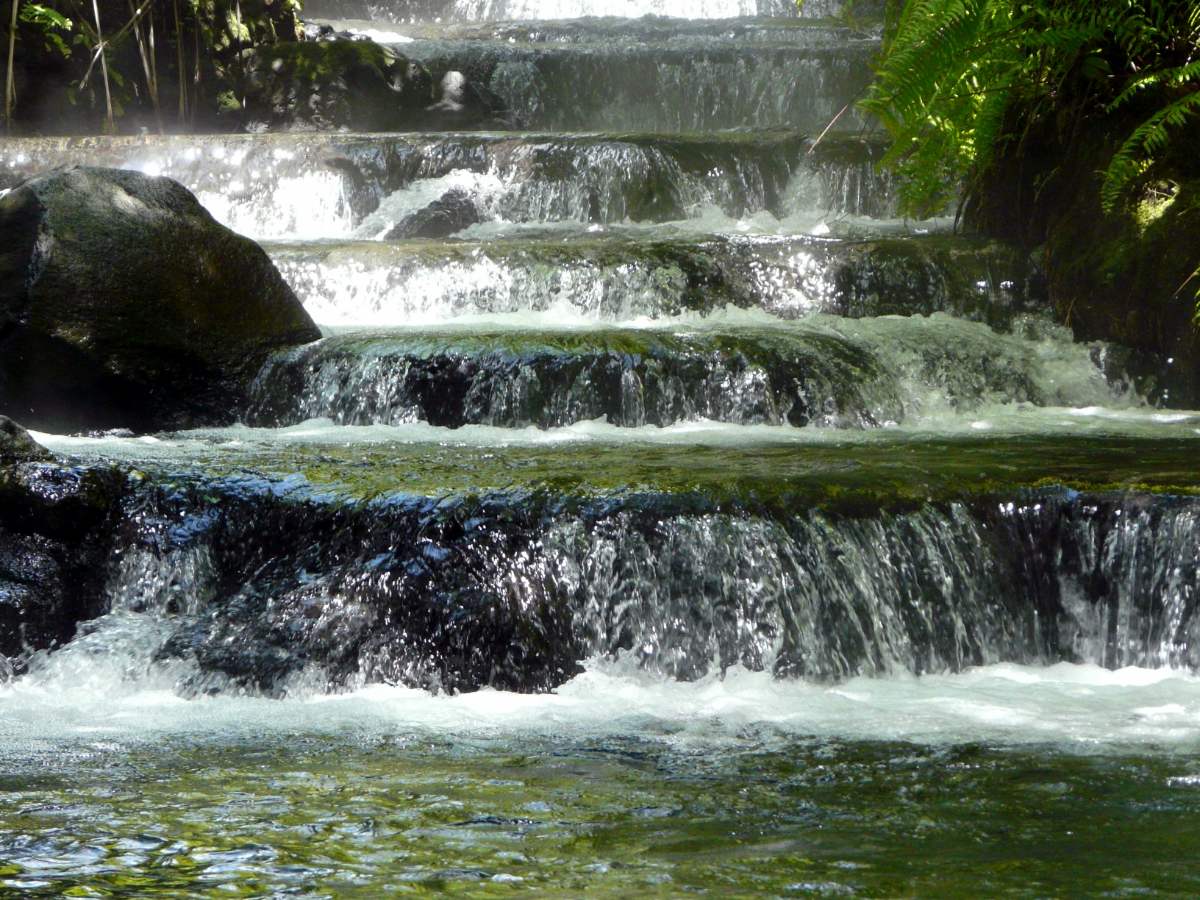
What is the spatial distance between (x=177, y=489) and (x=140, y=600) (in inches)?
14.0

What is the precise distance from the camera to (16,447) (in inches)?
165

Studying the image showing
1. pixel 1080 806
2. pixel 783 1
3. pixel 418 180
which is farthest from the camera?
pixel 783 1

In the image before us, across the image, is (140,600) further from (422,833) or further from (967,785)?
(967,785)

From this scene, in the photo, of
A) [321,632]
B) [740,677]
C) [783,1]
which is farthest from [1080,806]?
[783,1]

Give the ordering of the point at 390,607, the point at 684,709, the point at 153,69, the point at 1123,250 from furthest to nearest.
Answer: the point at 153,69
the point at 1123,250
the point at 390,607
the point at 684,709

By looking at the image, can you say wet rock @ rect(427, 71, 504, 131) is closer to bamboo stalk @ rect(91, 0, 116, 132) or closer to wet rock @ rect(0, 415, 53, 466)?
bamboo stalk @ rect(91, 0, 116, 132)

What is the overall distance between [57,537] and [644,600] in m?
1.76

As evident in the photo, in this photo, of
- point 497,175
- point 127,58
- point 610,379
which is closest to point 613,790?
point 610,379

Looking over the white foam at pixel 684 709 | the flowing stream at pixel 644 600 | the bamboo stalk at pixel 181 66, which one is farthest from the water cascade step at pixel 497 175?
the white foam at pixel 684 709

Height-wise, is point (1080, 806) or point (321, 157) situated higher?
point (321, 157)

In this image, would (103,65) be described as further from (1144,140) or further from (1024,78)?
(1144,140)

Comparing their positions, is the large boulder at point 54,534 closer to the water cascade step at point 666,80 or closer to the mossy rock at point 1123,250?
the mossy rock at point 1123,250

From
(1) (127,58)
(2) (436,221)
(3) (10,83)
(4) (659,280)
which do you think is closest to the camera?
(4) (659,280)

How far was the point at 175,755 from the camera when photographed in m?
2.82
